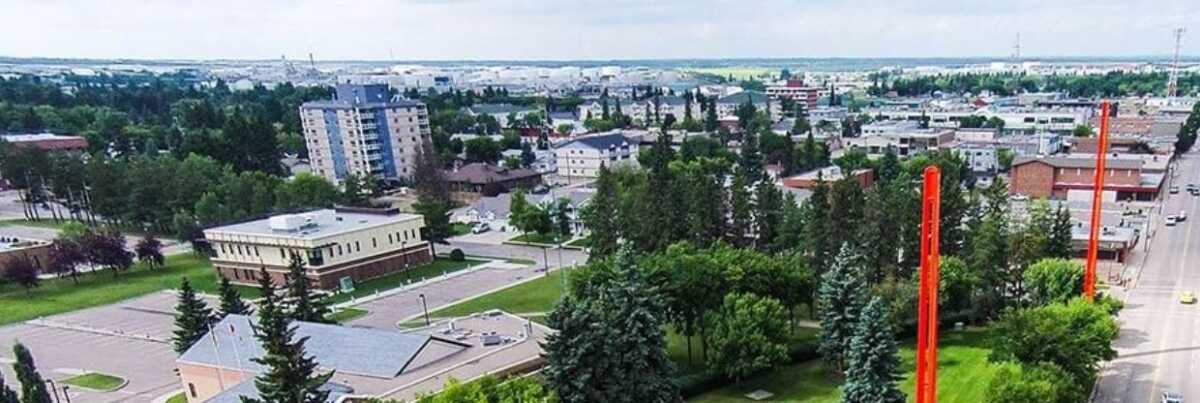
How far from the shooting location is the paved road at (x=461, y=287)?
45.6 metres

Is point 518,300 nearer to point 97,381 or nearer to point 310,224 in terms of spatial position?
point 310,224

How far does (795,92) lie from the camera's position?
630ft

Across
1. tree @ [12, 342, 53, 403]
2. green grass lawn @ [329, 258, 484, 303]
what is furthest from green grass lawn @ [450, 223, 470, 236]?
tree @ [12, 342, 53, 403]

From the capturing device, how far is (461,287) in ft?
167

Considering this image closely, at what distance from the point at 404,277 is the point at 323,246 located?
19.4 ft

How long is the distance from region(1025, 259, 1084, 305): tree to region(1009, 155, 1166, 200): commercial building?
3460 centimetres

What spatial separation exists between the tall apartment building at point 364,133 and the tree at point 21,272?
135ft

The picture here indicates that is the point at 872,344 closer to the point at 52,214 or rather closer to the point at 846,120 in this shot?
the point at 52,214

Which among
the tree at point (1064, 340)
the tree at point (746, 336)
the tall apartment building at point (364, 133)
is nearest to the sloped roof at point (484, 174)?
the tall apartment building at point (364, 133)

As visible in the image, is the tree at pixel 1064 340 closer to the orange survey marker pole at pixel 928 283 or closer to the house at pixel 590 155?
the orange survey marker pole at pixel 928 283

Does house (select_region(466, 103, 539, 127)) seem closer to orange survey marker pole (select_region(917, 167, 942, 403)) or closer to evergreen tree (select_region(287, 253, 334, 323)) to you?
evergreen tree (select_region(287, 253, 334, 323))

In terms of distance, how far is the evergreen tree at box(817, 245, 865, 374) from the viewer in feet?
100

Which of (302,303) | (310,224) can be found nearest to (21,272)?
(310,224)

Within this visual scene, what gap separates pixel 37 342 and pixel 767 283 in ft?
131
